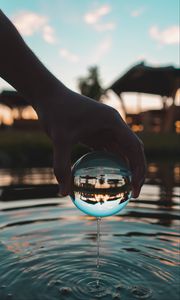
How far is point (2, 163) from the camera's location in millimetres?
10633

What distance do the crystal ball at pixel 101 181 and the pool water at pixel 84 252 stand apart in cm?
53

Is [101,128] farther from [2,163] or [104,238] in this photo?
A: [2,163]

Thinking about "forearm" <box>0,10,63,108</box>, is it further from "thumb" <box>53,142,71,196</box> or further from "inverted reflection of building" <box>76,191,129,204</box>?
"inverted reflection of building" <box>76,191,129,204</box>

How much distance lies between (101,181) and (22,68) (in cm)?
76

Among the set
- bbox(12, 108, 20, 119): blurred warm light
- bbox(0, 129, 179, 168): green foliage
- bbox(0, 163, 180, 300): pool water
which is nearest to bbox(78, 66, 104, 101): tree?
bbox(12, 108, 20, 119): blurred warm light

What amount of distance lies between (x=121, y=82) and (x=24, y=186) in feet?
43.1

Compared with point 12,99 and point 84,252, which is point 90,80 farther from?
point 84,252

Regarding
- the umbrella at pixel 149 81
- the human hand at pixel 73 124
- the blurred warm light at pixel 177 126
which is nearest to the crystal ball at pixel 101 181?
the human hand at pixel 73 124

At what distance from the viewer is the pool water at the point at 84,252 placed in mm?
2006

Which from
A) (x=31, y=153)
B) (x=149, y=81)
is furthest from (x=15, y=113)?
(x=31, y=153)

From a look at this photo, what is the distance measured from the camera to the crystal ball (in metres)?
1.93

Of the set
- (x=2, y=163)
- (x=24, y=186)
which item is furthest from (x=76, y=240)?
(x=2, y=163)

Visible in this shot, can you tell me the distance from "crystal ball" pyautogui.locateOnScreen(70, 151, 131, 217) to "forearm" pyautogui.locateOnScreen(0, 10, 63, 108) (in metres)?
0.50

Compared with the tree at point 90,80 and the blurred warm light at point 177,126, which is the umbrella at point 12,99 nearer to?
the blurred warm light at point 177,126
